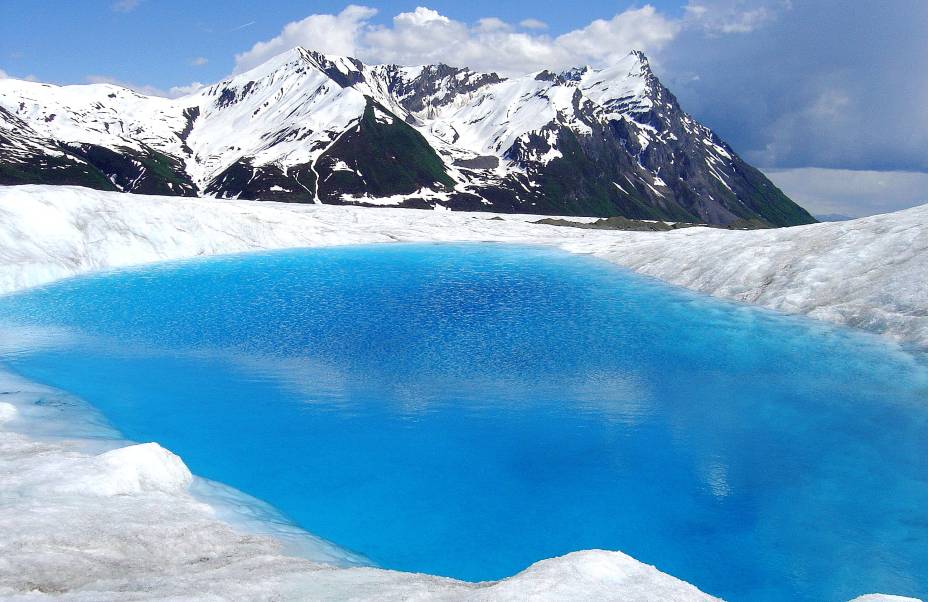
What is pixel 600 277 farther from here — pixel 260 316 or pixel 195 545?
pixel 195 545

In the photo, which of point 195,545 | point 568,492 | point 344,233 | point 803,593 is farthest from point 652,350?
point 344,233

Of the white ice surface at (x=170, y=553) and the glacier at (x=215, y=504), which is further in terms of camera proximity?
the glacier at (x=215, y=504)

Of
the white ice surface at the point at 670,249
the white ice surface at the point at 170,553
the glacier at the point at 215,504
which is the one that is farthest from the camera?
the white ice surface at the point at 670,249

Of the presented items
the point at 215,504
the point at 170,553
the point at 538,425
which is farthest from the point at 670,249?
the point at 170,553

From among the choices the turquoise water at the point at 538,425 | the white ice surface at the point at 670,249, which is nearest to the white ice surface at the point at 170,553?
the turquoise water at the point at 538,425

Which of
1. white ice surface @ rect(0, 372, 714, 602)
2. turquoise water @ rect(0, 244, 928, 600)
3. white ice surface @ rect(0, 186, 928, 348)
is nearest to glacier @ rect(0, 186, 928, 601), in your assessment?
white ice surface @ rect(0, 372, 714, 602)

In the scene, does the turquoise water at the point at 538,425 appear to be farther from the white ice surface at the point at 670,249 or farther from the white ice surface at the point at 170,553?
the white ice surface at the point at 670,249

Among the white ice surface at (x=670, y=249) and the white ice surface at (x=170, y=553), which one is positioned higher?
the white ice surface at (x=670, y=249)

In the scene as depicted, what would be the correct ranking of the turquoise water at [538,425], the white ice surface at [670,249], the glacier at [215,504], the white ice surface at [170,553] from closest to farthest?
the white ice surface at [170,553] → the glacier at [215,504] → the turquoise water at [538,425] → the white ice surface at [670,249]

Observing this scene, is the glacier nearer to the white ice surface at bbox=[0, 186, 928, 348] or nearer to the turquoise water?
the white ice surface at bbox=[0, 186, 928, 348]
